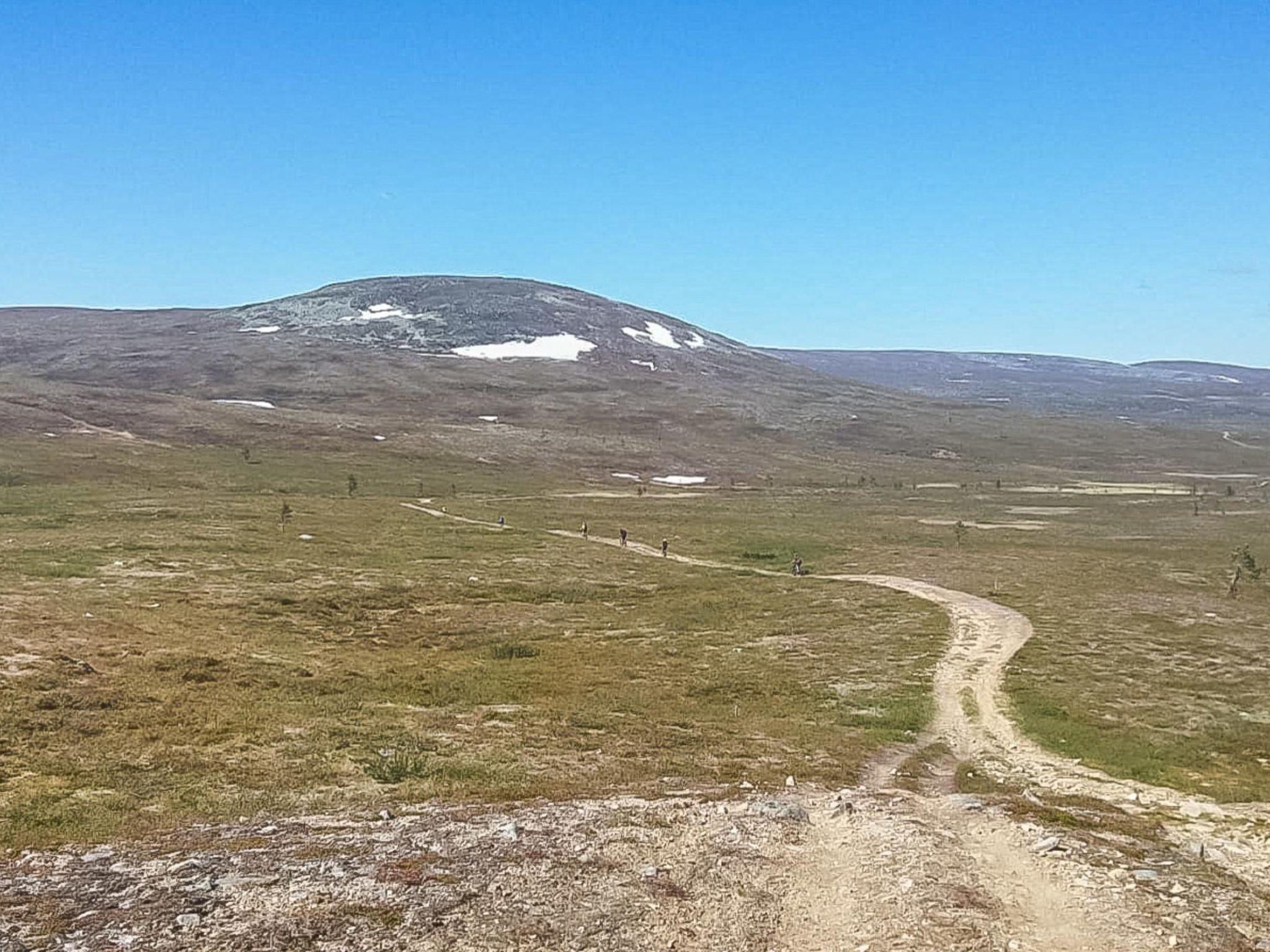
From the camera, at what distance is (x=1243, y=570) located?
2837 inches

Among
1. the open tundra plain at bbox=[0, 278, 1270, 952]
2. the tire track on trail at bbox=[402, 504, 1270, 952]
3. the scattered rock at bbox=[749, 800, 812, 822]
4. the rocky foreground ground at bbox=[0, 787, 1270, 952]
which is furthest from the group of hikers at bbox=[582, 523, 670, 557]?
the rocky foreground ground at bbox=[0, 787, 1270, 952]

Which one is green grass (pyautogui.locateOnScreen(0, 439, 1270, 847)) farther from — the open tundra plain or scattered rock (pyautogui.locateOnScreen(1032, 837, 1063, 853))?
scattered rock (pyautogui.locateOnScreen(1032, 837, 1063, 853))

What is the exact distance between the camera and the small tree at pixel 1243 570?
64062 mm

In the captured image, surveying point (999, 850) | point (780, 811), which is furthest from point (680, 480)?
point (999, 850)

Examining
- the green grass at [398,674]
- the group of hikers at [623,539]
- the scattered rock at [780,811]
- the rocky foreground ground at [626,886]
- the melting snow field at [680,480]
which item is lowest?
the melting snow field at [680,480]

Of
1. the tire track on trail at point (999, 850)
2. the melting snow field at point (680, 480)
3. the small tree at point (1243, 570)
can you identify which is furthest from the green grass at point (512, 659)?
the melting snow field at point (680, 480)

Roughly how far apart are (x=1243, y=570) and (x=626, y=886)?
73.3 meters

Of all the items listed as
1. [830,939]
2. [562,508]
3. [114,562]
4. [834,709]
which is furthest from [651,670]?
[562,508]

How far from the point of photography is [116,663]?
107 ft

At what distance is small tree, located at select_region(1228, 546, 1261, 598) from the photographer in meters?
64.1

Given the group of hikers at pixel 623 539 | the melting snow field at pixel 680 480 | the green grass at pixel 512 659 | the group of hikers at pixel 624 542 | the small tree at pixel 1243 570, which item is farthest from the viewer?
the melting snow field at pixel 680 480

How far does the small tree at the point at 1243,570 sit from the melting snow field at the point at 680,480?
98.8 m

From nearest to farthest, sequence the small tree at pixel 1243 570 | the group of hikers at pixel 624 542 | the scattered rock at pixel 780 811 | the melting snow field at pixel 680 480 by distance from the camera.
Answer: the scattered rock at pixel 780 811, the small tree at pixel 1243 570, the group of hikers at pixel 624 542, the melting snow field at pixel 680 480

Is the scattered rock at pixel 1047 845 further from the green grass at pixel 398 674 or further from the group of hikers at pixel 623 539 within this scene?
the group of hikers at pixel 623 539
